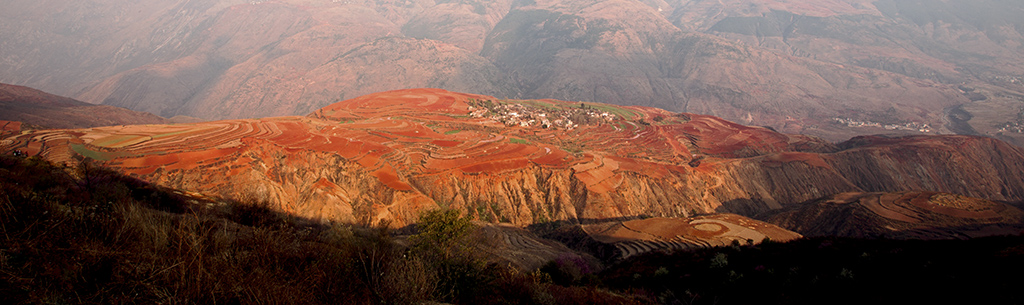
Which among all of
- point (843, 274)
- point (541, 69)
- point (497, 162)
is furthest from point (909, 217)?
point (541, 69)

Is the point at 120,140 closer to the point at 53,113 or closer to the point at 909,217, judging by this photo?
the point at 53,113

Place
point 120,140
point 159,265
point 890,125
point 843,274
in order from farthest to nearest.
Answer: point 890,125, point 120,140, point 843,274, point 159,265

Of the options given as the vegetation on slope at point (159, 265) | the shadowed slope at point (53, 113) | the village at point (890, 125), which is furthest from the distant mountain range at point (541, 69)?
the vegetation on slope at point (159, 265)

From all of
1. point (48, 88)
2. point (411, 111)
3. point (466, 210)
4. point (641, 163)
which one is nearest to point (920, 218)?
point (641, 163)

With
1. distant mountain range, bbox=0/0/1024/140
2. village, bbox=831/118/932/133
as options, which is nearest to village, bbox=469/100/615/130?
distant mountain range, bbox=0/0/1024/140

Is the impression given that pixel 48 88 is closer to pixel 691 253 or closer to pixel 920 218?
pixel 691 253

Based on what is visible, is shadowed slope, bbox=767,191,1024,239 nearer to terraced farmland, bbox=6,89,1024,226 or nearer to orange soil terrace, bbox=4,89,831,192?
terraced farmland, bbox=6,89,1024,226

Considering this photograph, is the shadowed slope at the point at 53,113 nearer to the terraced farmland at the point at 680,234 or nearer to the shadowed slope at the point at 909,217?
the terraced farmland at the point at 680,234
